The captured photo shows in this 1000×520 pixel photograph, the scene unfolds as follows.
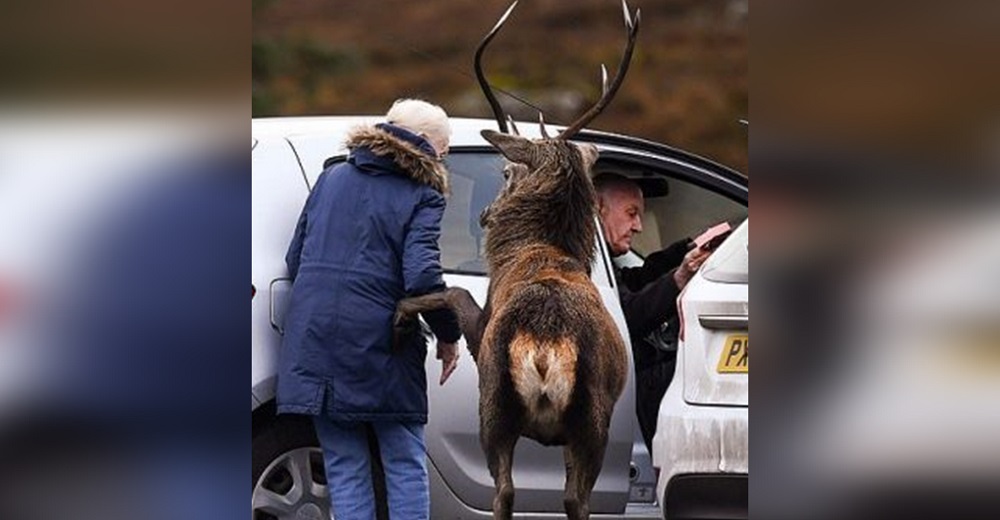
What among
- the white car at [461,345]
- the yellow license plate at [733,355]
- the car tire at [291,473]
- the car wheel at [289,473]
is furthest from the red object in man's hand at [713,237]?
the car wheel at [289,473]

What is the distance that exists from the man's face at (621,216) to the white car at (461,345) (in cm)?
8

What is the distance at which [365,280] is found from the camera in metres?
5.43

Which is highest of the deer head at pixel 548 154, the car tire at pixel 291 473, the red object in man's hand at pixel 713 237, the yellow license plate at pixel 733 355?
the deer head at pixel 548 154

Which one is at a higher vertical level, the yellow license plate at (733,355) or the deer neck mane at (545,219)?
the deer neck mane at (545,219)

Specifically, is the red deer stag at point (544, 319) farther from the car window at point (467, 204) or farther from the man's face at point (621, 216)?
the man's face at point (621, 216)

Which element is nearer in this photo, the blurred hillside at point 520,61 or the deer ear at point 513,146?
the deer ear at point 513,146

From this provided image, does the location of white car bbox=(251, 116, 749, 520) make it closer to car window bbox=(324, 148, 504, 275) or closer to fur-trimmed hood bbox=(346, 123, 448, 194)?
car window bbox=(324, 148, 504, 275)

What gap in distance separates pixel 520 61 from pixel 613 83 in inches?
64.4

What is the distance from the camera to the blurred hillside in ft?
21.2

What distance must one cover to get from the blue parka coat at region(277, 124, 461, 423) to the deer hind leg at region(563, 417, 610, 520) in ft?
Result: 1.62

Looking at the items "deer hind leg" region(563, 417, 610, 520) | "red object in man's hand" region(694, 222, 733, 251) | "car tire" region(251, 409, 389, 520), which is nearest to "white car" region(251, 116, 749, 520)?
"car tire" region(251, 409, 389, 520)

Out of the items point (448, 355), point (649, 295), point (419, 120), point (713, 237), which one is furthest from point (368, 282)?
point (713, 237)

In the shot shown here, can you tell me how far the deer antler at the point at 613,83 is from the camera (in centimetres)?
537

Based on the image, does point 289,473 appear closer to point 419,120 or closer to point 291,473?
point 291,473
